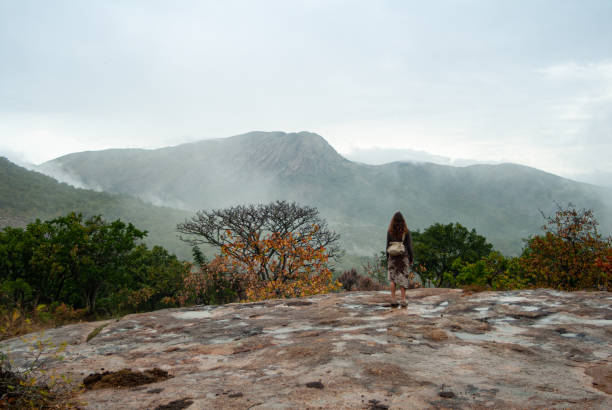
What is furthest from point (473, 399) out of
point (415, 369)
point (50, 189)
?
point (50, 189)

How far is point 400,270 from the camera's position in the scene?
8.07 metres

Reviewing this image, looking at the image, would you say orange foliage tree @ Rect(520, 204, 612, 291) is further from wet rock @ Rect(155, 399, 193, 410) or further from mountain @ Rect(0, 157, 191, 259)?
mountain @ Rect(0, 157, 191, 259)

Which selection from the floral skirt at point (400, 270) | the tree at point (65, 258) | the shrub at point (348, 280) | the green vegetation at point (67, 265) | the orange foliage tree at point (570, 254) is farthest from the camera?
the shrub at point (348, 280)

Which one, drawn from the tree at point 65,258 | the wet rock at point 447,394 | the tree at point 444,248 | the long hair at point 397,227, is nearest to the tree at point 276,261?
the tree at point 65,258

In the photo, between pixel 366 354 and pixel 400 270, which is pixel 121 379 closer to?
pixel 366 354

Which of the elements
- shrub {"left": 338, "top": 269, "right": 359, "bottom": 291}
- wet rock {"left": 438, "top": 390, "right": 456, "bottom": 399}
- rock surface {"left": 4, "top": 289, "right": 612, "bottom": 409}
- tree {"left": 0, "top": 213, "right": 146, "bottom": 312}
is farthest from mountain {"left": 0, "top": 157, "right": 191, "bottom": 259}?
wet rock {"left": 438, "top": 390, "right": 456, "bottom": 399}

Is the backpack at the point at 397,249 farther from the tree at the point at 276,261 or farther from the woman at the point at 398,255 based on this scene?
the tree at the point at 276,261

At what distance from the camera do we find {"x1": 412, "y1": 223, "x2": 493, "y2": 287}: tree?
105ft

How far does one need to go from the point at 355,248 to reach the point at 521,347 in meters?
114

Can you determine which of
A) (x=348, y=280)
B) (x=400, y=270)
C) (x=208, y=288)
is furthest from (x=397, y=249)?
(x=208, y=288)

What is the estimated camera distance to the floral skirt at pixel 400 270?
7.98 metres

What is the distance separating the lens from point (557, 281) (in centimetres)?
1105

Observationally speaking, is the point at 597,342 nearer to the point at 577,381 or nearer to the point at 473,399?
the point at 577,381

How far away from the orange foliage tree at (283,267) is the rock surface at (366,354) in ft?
16.9
